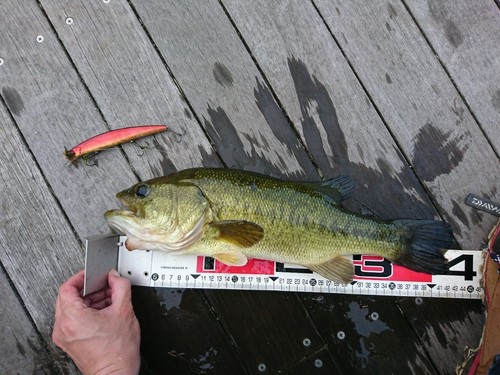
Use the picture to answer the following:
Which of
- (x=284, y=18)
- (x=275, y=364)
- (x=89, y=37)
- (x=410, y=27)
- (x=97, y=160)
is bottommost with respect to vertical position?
(x=275, y=364)

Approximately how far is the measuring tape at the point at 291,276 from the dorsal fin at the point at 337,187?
1.57ft

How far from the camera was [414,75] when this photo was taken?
3.15 meters

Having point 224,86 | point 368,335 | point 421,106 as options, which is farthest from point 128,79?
point 368,335

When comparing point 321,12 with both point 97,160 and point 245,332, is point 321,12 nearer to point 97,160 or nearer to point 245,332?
point 97,160

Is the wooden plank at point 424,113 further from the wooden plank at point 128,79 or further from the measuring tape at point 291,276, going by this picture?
the wooden plank at point 128,79

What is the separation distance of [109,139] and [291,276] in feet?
5.11

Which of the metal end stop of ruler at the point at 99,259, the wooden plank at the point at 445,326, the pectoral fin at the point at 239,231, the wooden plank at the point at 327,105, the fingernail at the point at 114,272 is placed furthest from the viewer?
the wooden plank at the point at 327,105

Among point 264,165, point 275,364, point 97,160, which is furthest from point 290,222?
point 97,160

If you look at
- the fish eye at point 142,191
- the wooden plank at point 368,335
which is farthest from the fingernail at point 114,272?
the wooden plank at point 368,335

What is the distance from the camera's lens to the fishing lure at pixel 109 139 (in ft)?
9.95

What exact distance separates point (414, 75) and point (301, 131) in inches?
35.6

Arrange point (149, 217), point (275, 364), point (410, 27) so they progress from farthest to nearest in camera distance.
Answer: point (410, 27) < point (275, 364) < point (149, 217)

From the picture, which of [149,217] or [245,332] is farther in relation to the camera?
[245,332]

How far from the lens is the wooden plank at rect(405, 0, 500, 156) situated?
3115mm
